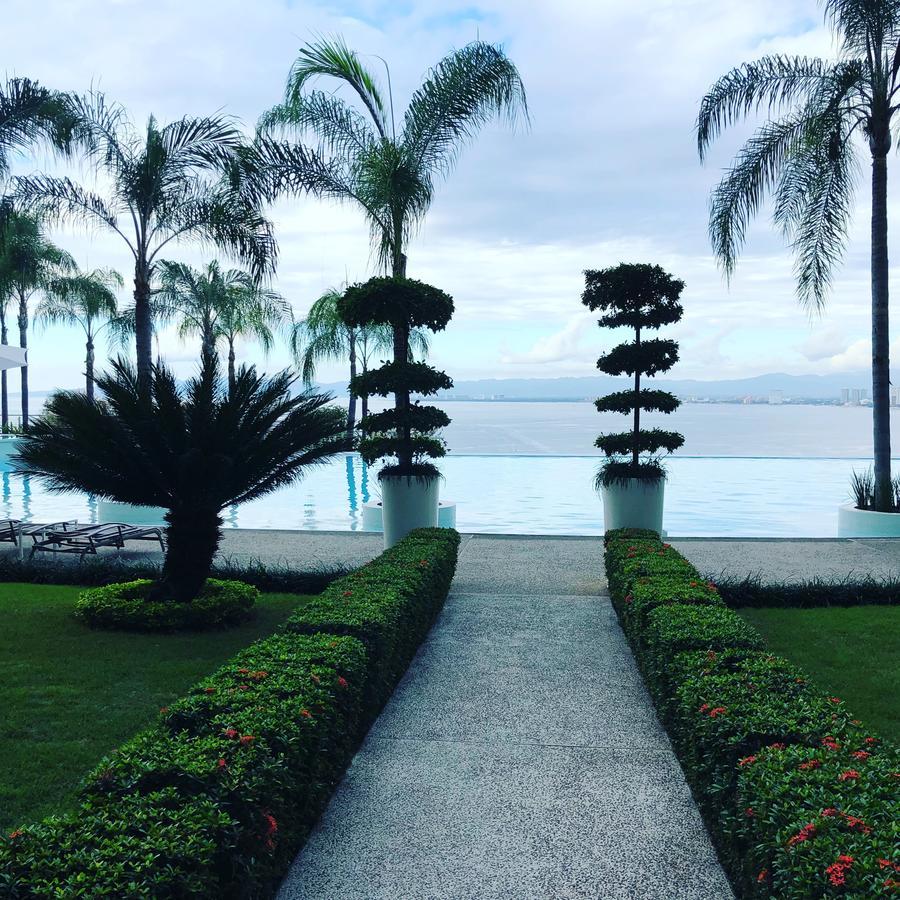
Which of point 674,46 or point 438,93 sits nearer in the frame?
point 674,46

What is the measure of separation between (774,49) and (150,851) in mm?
13213

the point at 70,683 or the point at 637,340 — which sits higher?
the point at 637,340

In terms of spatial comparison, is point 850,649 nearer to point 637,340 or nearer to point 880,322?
point 637,340

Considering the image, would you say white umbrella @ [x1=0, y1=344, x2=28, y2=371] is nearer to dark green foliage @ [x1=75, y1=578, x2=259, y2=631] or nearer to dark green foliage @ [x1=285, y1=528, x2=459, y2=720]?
dark green foliage @ [x1=75, y1=578, x2=259, y2=631]

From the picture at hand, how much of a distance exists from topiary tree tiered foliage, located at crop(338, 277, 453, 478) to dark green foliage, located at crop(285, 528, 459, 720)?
302 cm

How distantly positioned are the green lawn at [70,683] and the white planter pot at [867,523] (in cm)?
833

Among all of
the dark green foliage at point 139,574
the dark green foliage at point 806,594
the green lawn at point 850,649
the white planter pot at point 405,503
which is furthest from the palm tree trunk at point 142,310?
the green lawn at point 850,649

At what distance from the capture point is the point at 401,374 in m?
10.9

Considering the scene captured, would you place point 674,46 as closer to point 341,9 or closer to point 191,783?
point 341,9

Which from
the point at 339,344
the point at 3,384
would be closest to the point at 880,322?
the point at 339,344

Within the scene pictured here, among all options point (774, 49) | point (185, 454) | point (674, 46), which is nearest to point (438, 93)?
point (674, 46)

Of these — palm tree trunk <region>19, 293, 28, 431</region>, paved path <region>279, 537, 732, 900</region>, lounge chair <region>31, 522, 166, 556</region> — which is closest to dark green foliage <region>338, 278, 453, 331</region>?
lounge chair <region>31, 522, 166, 556</region>

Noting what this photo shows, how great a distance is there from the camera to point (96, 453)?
295 inches

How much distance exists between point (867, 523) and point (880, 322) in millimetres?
2841
